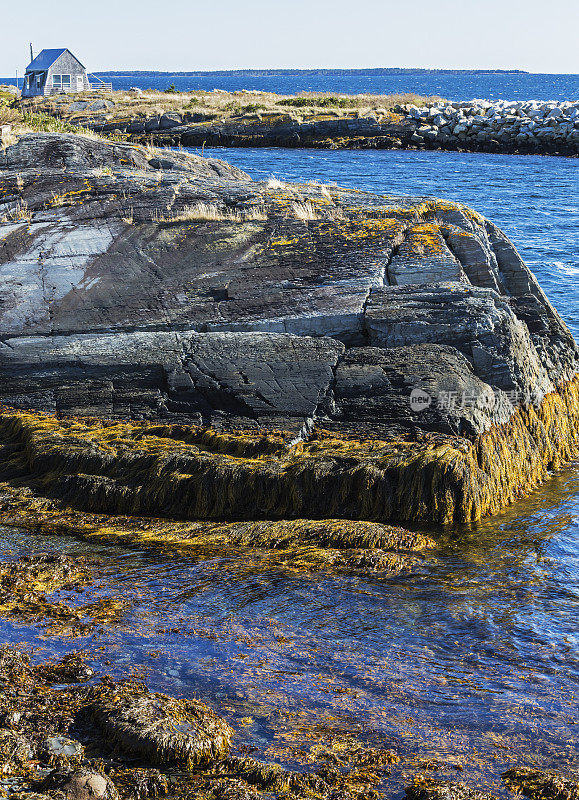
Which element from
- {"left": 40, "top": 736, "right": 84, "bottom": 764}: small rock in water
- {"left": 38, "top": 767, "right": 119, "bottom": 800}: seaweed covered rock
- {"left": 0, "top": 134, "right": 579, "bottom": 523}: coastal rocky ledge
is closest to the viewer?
{"left": 38, "top": 767, "right": 119, "bottom": 800}: seaweed covered rock

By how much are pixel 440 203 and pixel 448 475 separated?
792 centimetres

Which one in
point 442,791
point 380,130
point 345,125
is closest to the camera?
point 442,791

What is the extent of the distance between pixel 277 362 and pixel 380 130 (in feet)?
178

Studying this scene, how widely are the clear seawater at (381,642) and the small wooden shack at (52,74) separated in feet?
261

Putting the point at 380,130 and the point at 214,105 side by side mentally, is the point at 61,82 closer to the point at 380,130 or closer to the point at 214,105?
the point at 214,105

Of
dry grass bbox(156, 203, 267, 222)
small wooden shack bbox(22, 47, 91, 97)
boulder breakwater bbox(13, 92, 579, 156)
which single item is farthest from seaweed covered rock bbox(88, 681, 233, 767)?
small wooden shack bbox(22, 47, 91, 97)

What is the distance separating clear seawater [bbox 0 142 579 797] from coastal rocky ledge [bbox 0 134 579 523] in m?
1.32

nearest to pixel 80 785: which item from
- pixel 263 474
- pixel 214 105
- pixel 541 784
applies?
pixel 541 784

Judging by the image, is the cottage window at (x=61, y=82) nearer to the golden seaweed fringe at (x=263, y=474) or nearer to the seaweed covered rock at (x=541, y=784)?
the golden seaweed fringe at (x=263, y=474)

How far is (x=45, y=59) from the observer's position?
257 feet

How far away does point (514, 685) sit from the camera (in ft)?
22.0

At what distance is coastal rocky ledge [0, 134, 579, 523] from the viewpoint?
10.2 m

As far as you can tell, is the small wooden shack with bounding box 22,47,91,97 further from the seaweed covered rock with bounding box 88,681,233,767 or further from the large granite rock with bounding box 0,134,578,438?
the seaweed covered rock with bounding box 88,681,233,767

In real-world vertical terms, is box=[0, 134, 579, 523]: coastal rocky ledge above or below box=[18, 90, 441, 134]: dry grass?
below
